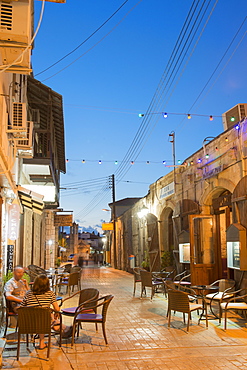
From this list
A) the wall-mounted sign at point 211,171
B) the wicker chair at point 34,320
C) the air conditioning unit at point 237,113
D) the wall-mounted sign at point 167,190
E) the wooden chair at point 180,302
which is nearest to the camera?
the wicker chair at point 34,320

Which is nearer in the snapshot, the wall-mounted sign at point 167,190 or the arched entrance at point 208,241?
the arched entrance at point 208,241

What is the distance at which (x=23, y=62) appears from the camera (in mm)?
4719

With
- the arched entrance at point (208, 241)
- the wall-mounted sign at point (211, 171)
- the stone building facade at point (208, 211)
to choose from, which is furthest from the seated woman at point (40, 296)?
the wall-mounted sign at point (211, 171)

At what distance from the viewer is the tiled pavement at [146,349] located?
16.4 feet

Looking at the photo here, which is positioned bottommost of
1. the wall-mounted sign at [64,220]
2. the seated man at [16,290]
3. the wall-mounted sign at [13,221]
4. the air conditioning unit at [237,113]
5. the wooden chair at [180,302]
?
the wooden chair at [180,302]

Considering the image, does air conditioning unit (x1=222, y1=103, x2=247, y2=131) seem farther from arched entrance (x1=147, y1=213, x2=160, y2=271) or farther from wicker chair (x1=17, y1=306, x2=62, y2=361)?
arched entrance (x1=147, y1=213, x2=160, y2=271)

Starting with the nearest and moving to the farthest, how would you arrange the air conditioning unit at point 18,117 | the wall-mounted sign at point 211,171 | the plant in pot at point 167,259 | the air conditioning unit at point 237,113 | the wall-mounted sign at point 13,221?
the air conditioning unit at point 18,117 → the wall-mounted sign at point 13,221 → the air conditioning unit at point 237,113 → the wall-mounted sign at point 211,171 → the plant in pot at point 167,259

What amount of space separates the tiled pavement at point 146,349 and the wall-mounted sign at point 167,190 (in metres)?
6.95

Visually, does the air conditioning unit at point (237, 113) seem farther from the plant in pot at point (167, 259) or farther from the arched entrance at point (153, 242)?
the arched entrance at point (153, 242)

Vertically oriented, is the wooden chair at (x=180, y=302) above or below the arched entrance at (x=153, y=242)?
below

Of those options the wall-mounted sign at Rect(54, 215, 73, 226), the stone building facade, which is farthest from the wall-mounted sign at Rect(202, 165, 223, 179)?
the wall-mounted sign at Rect(54, 215, 73, 226)

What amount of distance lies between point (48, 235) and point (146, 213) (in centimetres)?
818

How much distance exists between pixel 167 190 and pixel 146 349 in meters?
9.56

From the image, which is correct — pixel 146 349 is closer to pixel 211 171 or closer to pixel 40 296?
pixel 40 296
